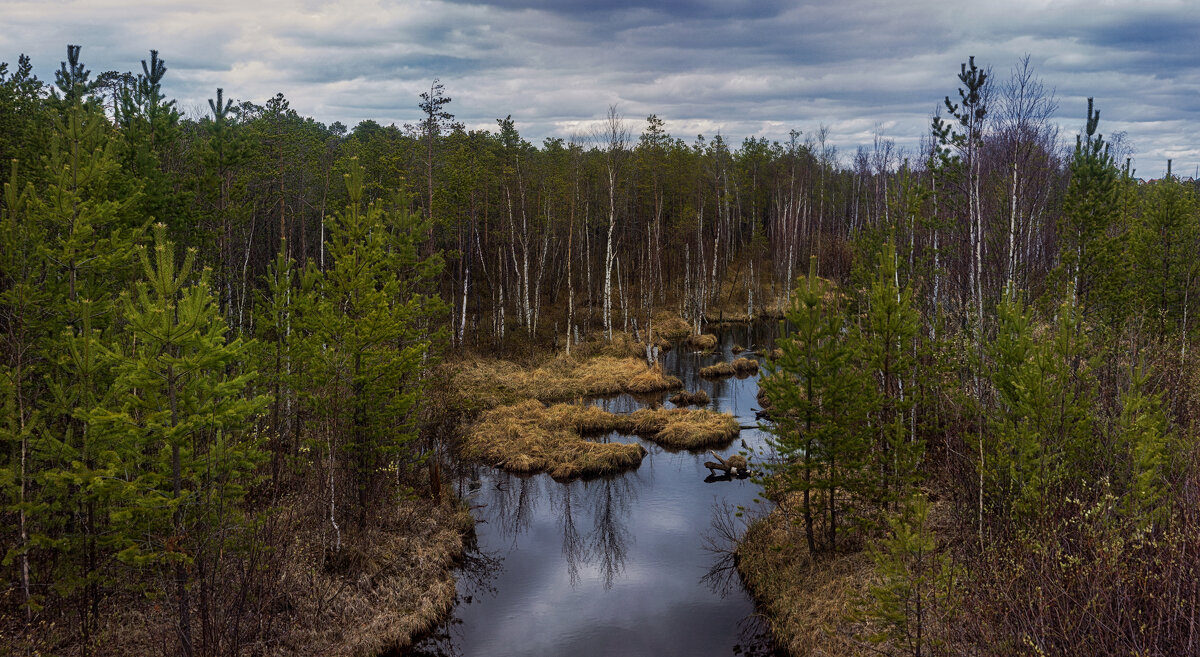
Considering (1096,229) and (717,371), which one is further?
(717,371)

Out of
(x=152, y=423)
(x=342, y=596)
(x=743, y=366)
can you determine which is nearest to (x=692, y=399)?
(x=743, y=366)

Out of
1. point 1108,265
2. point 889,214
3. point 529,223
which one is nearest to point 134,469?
point 889,214

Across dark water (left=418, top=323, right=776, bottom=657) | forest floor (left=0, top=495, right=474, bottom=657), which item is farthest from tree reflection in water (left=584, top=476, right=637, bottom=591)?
forest floor (left=0, top=495, right=474, bottom=657)

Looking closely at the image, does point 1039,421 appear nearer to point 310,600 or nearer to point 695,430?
point 310,600

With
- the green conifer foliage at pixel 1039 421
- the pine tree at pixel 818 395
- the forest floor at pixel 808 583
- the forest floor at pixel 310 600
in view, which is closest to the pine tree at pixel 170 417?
the forest floor at pixel 310 600

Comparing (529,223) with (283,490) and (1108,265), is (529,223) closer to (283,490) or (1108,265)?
(283,490)

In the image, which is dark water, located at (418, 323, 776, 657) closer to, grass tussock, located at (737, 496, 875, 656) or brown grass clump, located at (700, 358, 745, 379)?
grass tussock, located at (737, 496, 875, 656)

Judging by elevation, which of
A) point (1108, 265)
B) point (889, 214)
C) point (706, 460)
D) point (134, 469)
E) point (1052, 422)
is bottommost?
point (706, 460)
